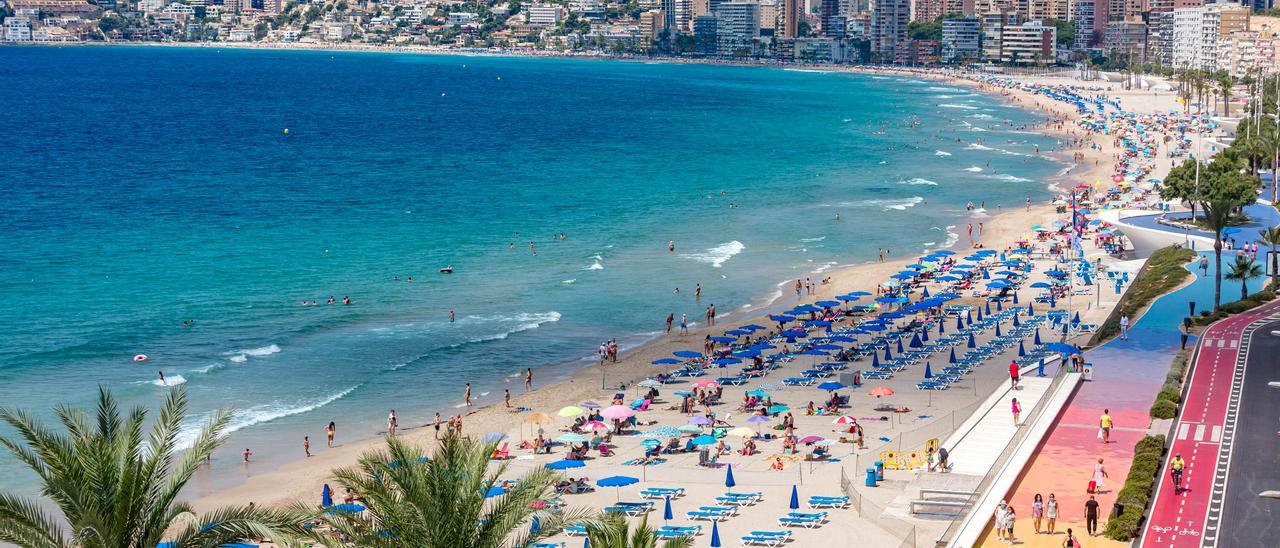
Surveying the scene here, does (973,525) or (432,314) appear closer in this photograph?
(973,525)

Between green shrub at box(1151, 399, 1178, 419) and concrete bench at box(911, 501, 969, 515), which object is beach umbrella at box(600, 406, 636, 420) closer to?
concrete bench at box(911, 501, 969, 515)

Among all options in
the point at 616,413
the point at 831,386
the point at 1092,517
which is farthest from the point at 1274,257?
the point at 1092,517

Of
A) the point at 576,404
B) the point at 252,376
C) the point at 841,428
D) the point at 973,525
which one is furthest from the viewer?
the point at 252,376

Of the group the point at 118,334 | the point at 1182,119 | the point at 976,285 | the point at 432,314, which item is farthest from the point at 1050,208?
the point at 1182,119

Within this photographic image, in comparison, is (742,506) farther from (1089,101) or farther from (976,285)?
(1089,101)

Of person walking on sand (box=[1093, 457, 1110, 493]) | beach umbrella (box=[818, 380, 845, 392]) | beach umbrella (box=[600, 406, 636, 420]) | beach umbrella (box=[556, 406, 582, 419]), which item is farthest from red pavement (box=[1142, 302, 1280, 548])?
beach umbrella (box=[556, 406, 582, 419])

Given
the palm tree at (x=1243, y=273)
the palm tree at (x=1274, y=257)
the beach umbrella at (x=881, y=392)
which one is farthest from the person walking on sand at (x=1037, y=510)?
the palm tree at (x=1274, y=257)
